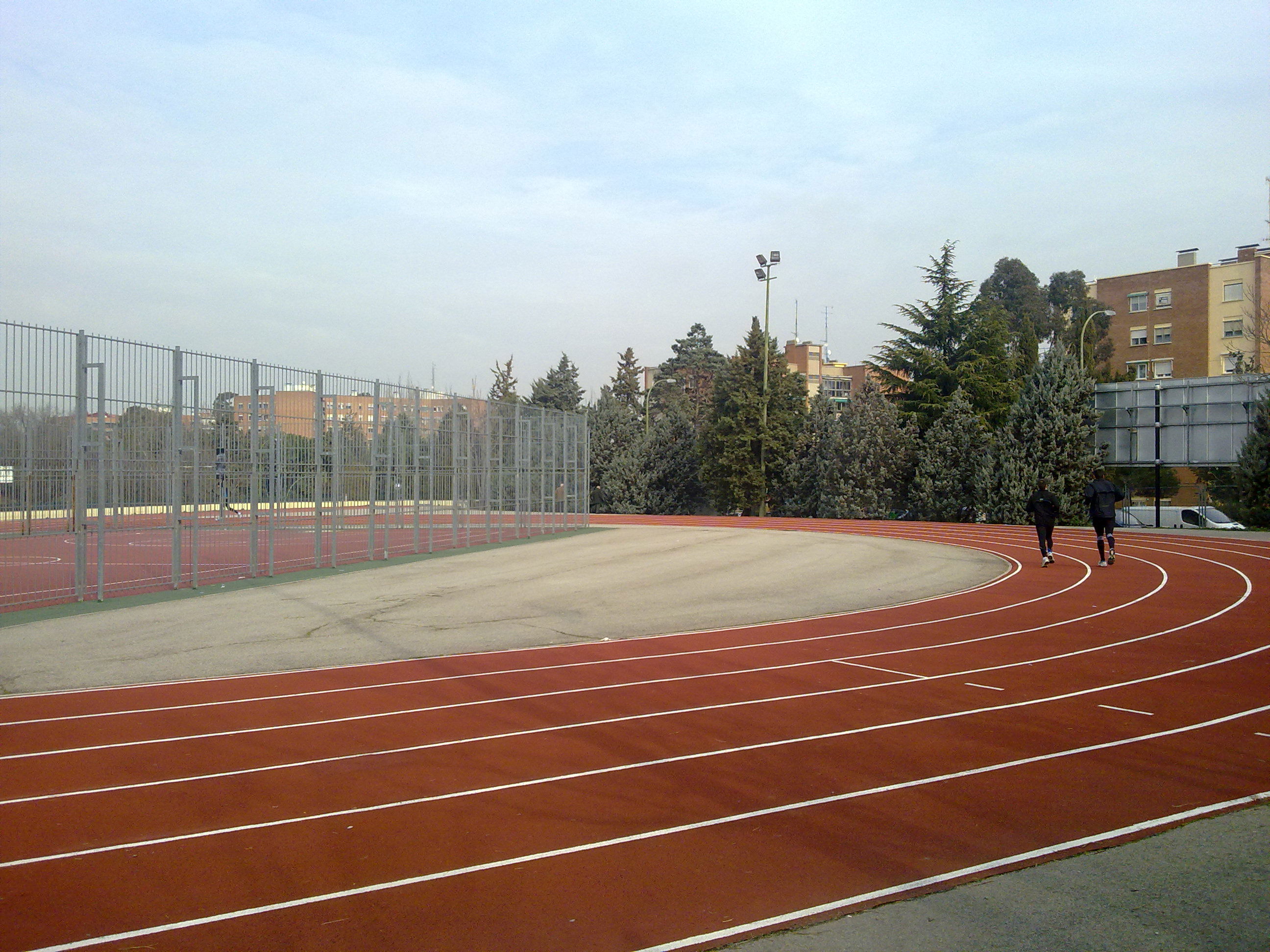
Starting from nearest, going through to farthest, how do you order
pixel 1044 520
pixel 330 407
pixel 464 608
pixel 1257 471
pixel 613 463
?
pixel 464 608
pixel 330 407
pixel 1044 520
pixel 1257 471
pixel 613 463

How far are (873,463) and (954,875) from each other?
35.3m

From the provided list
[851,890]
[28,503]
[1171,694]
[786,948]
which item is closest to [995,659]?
[1171,694]

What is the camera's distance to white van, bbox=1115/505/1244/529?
32344 millimetres

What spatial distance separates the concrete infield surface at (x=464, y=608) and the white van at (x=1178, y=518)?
12.7m

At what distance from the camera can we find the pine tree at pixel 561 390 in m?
75.2

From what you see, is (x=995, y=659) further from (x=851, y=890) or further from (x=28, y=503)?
(x=28, y=503)

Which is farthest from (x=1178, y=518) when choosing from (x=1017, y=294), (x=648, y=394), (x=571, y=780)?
(x=1017, y=294)

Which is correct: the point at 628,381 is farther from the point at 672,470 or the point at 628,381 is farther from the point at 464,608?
the point at 464,608

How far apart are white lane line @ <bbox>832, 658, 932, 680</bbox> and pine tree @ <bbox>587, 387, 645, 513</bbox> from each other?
3475cm

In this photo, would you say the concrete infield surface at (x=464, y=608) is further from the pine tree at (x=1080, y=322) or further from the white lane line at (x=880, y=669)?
the pine tree at (x=1080, y=322)

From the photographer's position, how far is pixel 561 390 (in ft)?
257

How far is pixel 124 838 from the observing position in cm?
538

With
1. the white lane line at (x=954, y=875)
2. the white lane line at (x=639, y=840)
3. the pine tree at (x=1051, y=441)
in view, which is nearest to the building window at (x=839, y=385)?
the pine tree at (x=1051, y=441)

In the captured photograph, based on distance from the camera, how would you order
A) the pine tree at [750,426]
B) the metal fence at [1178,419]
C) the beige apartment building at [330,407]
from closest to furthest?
the beige apartment building at [330,407], the metal fence at [1178,419], the pine tree at [750,426]
